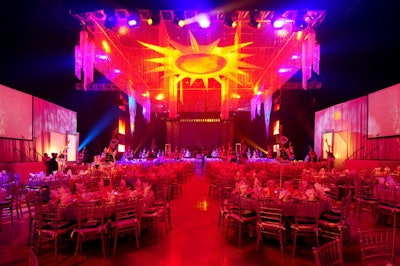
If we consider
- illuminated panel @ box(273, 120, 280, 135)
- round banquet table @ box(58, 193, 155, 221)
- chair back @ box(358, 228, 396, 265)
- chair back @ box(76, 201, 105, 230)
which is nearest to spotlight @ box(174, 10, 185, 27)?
round banquet table @ box(58, 193, 155, 221)

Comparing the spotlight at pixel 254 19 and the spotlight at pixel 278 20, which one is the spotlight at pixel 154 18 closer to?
the spotlight at pixel 254 19

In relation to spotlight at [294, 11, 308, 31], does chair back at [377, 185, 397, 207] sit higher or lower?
lower

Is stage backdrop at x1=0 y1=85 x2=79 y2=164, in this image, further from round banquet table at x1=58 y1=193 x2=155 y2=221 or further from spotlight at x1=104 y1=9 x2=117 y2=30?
round banquet table at x1=58 y1=193 x2=155 y2=221

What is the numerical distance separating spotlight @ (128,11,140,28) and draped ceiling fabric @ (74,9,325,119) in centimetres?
27

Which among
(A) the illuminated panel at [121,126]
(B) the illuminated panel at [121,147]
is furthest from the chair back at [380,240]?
(B) the illuminated panel at [121,147]

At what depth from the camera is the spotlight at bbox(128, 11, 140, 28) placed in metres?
9.43

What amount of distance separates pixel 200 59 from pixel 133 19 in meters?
4.53

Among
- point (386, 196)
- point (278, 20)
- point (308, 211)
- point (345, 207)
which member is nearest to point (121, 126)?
point (278, 20)

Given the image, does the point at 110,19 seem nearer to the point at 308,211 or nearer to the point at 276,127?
the point at 308,211

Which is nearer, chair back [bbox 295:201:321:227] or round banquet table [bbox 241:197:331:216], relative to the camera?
chair back [bbox 295:201:321:227]

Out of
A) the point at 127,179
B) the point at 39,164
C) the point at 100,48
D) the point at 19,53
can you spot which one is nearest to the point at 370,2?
the point at 127,179

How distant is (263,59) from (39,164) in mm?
11276

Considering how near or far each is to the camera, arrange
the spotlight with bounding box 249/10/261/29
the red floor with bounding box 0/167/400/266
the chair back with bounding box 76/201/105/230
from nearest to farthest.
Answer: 1. the red floor with bounding box 0/167/400/266
2. the chair back with bounding box 76/201/105/230
3. the spotlight with bounding box 249/10/261/29

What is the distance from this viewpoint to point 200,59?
13516 millimetres
